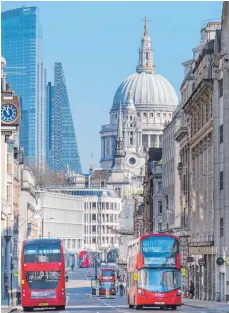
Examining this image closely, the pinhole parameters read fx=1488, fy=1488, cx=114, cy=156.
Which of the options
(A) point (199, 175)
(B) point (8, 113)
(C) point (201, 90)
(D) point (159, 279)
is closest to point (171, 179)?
(A) point (199, 175)

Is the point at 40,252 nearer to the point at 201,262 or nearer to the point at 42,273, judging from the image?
the point at 42,273

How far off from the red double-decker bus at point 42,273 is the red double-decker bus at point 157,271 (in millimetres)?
5002

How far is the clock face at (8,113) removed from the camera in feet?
247

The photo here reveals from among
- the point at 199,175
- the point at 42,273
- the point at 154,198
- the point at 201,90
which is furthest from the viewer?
the point at 154,198

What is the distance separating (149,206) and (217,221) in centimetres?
8414

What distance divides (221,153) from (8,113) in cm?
3739

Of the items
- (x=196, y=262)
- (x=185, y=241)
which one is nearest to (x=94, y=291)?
(x=185, y=241)

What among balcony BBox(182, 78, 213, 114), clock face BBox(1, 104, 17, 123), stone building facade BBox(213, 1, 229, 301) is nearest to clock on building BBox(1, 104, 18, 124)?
clock face BBox(1, 104, 17, 123)

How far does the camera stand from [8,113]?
75.6m

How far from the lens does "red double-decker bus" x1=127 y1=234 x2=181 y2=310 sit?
8312 cm

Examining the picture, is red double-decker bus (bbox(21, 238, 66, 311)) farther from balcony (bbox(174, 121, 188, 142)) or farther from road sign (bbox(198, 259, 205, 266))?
balcony (bbox(174, 121, 188, 142))

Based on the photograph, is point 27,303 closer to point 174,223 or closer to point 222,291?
point 222,291

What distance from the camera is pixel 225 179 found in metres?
108

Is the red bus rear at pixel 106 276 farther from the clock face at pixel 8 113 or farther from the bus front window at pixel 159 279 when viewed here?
the clock face at pixel 8 113
